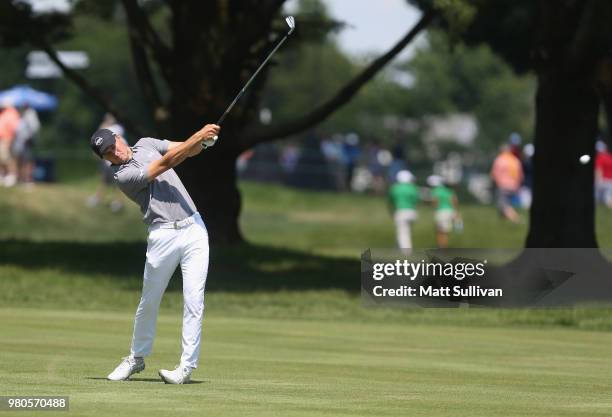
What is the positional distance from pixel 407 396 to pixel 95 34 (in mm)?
106789

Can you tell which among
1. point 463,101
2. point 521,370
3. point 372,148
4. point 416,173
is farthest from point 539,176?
point 463,101

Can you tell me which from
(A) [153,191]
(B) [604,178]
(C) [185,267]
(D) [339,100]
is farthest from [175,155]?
(B) [604,178]

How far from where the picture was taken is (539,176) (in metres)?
26.0

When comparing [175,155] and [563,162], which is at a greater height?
[175,155]

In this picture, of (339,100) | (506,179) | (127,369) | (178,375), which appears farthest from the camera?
(506,179)

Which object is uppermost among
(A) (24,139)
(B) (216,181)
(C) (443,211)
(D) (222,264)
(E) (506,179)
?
(A) (24,139)

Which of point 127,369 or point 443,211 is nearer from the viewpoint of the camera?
point 127,369

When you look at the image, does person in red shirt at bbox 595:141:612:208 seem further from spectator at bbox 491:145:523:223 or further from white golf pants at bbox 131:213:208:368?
white golf pants at bbox 131:213:208:368

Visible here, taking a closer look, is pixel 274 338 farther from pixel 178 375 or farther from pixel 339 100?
pixel 339 100

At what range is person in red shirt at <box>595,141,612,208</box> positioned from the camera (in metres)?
46.6

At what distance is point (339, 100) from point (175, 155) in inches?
624

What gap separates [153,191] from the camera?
1257 centimetres

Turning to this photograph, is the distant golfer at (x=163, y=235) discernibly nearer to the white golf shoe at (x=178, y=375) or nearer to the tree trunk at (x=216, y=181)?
the white golf shoe at (x=178, y=375)

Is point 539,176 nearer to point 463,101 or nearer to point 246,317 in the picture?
point 246,317
